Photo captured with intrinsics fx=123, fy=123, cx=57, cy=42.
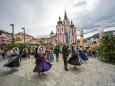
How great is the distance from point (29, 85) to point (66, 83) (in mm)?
1729

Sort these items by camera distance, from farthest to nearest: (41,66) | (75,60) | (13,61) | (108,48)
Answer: (108,48)
(13,61)
(75,60)
(41,66)

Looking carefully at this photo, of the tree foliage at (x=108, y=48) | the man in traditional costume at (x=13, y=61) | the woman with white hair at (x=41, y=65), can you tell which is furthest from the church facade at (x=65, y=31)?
the woman with white hair at (x=41, y=65)

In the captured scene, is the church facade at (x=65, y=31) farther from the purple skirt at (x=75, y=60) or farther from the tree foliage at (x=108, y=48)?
the purple skirt at (x=75, y=60)

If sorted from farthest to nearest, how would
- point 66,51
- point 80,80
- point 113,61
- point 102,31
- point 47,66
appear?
point 102,31 < point 113,61 < point 66,51 < point 47,66 < point 80,80

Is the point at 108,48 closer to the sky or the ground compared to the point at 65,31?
closer to the ground

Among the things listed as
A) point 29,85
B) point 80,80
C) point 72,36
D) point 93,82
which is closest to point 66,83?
point 80,80

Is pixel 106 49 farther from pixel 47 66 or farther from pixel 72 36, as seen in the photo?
pixel 72 36

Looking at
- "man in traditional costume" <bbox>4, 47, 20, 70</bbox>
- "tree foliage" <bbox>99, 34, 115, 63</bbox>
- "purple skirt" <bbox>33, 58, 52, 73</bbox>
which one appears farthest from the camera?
"tree foliage" <bbox>99, 34, 115, 63</bbox>

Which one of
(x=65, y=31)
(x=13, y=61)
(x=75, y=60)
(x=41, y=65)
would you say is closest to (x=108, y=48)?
(x=75, y=60)

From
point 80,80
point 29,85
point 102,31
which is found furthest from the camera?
point 102,31

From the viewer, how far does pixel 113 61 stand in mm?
11438

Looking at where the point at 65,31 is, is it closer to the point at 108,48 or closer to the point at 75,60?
the point at 108,48

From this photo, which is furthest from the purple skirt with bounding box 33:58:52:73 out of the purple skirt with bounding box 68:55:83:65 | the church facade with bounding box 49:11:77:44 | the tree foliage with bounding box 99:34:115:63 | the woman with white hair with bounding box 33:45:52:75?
the church facade with bounding box 49:11:77:44

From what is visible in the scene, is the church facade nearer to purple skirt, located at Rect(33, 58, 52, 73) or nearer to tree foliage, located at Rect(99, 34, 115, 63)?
tree foliage, located at Rect(99, 34, 115, 63)
